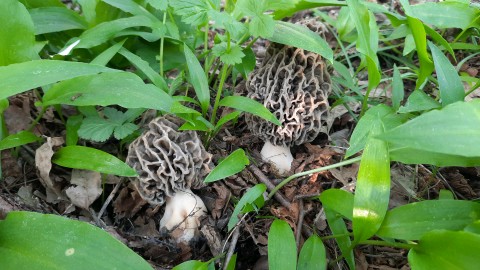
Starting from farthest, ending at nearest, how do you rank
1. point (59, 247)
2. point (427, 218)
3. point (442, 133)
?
point (427, 218), point (59, 247), point (442, 133)

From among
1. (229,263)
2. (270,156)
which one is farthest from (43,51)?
(229,263)

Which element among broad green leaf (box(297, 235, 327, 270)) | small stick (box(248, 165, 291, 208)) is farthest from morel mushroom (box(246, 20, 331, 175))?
broad green leaf (box(297, 235, 327, 270))

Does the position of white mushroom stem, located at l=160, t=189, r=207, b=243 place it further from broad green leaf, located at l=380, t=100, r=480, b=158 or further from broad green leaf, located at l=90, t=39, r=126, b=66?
broad green leaf, located at l=380, t=100, r=480, b=158

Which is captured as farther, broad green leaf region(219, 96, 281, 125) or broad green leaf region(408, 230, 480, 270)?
broad green leaf region(219, 96, 281, 125)

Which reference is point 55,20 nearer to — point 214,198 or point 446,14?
point 214,198

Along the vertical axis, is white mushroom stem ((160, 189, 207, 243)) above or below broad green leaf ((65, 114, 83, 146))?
below

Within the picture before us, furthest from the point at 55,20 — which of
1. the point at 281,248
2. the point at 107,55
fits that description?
the point at 281,248

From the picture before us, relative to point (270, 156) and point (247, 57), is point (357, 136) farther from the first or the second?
point (247, 57)
